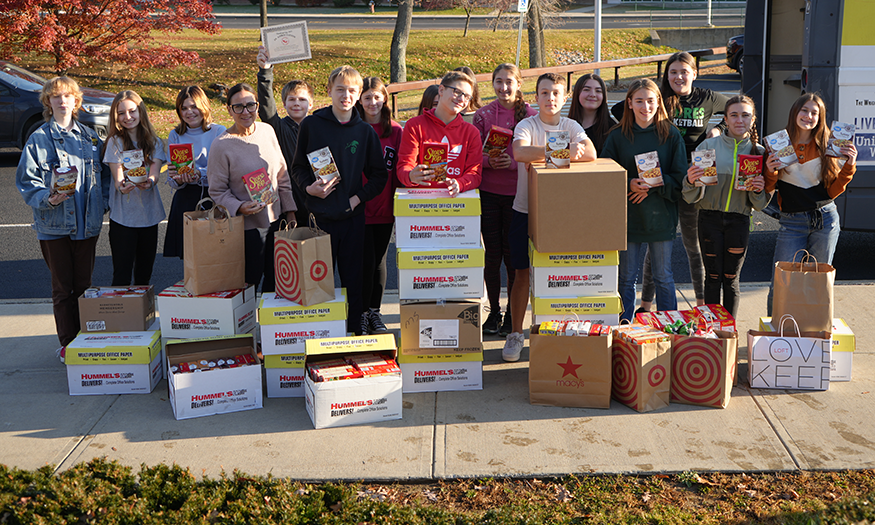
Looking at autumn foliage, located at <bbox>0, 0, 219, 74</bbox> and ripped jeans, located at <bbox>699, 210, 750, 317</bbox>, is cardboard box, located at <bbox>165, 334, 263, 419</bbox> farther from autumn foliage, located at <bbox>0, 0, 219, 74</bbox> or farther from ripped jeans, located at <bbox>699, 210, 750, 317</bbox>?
autumn foliage, located at <bbox>0, 0, 219, 74</bbox>

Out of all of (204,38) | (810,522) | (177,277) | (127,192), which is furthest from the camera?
(204,38)

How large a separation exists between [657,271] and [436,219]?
1632 mm

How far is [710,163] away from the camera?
4.79 meters

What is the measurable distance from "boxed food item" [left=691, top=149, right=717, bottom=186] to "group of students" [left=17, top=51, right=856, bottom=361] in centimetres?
4

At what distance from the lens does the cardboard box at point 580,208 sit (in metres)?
4.54

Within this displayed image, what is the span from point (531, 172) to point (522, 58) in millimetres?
23433

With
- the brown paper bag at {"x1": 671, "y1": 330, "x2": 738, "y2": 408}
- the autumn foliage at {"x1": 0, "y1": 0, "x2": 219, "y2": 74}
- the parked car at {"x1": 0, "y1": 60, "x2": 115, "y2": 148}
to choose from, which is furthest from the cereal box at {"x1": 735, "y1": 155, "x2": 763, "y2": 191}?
the autumn foliage at {"x1": 0, "y1": 0, "x2": 219, "y2": 74}

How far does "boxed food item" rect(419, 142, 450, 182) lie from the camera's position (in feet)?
15.6

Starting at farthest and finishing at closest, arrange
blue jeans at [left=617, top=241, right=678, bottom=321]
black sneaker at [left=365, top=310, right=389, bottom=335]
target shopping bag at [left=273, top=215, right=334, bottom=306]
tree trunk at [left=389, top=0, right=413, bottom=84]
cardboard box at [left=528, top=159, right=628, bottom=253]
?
tree trunk at [left=389, top=0, right=413, bottom=84] < black sneaker at [left=365, top=310, right=389, bottom=335] < blue jeans at [left=617, top=241, right=678, bottom=321] < target shopping bag at [left=273, top=215, right=334, bottom=306] < cardboard box at [left=528, top=159, right=628, bottom=253]

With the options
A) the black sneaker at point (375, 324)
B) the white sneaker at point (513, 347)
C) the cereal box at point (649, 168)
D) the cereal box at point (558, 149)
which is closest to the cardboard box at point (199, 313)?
the black sneaker at point (375, 324)

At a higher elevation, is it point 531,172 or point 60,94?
point 60,94

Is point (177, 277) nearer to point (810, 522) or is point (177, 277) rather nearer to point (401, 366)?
point (401, 366)

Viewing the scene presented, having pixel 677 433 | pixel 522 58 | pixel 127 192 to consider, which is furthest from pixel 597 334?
pixel 522 58

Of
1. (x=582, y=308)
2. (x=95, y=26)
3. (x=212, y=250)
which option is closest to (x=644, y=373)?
(x=582, y=308)
